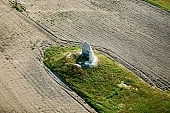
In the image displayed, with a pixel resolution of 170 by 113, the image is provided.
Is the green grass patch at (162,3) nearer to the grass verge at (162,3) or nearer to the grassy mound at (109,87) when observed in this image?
the grass verge at (162,3)

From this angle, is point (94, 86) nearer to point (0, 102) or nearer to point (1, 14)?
point (0, 102)

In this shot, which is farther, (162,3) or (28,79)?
(162,3)

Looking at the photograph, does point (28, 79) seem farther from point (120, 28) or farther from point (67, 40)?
point (120, 28)

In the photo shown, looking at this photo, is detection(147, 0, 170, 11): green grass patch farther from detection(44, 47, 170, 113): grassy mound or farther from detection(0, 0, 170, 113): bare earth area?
detection(44, 47, 170, 113): grassy mound

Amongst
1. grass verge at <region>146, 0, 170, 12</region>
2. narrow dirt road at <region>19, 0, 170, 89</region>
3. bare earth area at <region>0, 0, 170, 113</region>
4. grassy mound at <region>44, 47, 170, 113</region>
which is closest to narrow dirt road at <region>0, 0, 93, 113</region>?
bare earth area at <region>0, 0, 170, 113</region>

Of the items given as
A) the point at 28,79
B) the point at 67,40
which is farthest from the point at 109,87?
the point at 67,40

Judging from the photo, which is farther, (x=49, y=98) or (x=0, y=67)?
(x=0, y=67)

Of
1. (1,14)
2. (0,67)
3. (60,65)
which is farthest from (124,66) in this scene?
(1,14)
